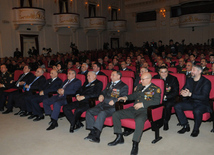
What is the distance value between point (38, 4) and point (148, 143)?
42.2 ft

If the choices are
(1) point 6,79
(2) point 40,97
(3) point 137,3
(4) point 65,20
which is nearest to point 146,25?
(3) point 137,3

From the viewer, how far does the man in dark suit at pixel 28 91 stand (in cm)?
489

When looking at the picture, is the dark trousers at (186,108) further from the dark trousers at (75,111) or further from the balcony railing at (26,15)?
the balcony railing at (26,15)

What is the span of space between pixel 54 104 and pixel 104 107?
1.06 meters

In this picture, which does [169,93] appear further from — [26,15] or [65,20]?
[65,20]

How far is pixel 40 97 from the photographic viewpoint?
461 centimetres

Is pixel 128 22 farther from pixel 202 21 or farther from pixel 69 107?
pixel 69 107

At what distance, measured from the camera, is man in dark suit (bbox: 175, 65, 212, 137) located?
3.37 meters

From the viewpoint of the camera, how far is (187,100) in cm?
375

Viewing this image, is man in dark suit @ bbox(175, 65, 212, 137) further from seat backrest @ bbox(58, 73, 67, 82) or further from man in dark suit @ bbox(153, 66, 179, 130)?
seat backrest @ bbox(58, 73, 67, 82)

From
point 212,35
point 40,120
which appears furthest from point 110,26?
point 40,120

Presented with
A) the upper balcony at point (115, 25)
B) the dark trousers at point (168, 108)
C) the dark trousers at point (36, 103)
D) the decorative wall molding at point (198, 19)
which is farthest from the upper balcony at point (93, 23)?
the dark trousers at point (168, 108)

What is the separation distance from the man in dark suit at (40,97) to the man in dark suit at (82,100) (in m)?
0.72

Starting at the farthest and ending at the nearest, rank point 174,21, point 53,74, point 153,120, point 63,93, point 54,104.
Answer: point 174,21 < point 53,74 < point 63,93 < point 54,104 < point 153,120
